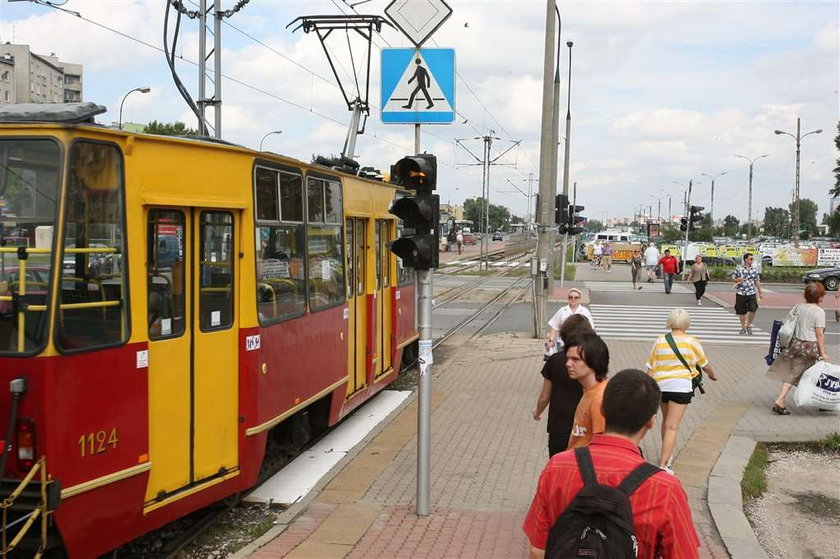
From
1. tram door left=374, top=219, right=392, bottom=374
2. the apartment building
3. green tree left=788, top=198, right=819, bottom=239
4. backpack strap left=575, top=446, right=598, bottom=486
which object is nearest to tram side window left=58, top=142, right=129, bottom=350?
backpack strap left=575, top=446, right=598, bottom=486

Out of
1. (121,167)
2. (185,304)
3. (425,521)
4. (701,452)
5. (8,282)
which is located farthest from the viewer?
(701,452)

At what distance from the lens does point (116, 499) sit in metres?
5.55

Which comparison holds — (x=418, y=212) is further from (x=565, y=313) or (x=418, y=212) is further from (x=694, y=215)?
(x=694, y=215)

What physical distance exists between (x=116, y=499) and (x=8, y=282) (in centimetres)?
147

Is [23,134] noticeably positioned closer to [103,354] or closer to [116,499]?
[103,354]

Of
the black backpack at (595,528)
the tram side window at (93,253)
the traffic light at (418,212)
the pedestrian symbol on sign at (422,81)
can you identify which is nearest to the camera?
the black backpack at (595,528)

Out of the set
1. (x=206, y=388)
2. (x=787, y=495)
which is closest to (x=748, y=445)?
(x=787, y=495)

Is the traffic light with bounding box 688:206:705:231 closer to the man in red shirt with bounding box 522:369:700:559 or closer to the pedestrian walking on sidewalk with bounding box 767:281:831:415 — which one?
the pedestrian walking on sidewalk with bounding box 767:281:831:415

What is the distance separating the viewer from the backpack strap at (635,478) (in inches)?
116

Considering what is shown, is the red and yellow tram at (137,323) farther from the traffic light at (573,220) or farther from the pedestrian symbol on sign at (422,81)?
the traffic light at (573,220)

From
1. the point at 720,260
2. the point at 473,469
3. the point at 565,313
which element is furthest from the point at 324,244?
the point at 720,260

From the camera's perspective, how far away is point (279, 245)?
769cm

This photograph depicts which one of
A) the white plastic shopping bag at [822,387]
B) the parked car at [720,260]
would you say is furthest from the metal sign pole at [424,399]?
the parked car at [720,260]

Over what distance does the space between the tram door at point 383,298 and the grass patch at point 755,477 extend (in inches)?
183
